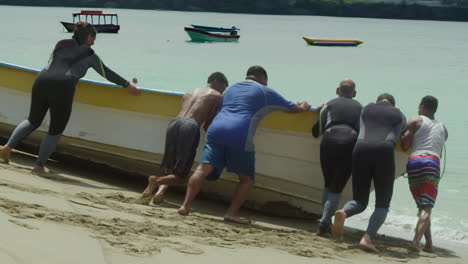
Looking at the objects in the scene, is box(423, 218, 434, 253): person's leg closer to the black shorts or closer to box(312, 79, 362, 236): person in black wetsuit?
box(312, 79, 362, 236): person in black wetsuit

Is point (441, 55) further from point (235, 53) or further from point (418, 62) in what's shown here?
point (235, 53)

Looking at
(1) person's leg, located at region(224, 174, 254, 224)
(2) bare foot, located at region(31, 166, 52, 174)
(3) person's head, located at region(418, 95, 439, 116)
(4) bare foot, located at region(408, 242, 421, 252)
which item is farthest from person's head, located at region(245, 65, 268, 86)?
(2) bare foot, located at region(31, 166, 52, 174)

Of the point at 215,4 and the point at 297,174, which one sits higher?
the point at 215,4

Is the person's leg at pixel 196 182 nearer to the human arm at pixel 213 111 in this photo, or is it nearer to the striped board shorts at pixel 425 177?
the human arm at pixel 213 111

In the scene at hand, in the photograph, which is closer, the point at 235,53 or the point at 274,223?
the point at 274,223

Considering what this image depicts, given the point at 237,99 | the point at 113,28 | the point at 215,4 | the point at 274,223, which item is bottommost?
the point at 274,223

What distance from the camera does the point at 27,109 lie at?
8680mm

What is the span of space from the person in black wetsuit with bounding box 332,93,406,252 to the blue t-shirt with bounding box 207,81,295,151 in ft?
2.81

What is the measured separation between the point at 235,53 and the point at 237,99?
41590 mm

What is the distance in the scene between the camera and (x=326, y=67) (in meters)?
39.2

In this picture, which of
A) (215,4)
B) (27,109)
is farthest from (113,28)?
(215,4)

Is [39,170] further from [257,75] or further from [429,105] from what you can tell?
[429,105]

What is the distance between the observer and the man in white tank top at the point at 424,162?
6.13m

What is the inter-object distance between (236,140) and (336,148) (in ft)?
2.72
